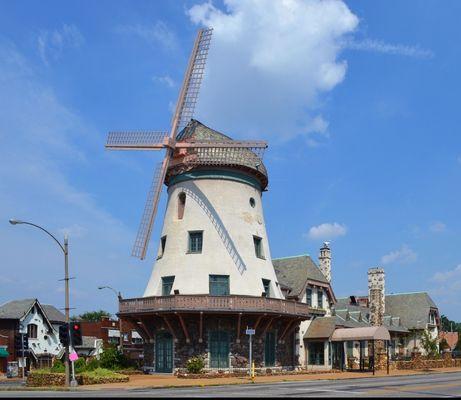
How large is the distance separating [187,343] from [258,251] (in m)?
8.49

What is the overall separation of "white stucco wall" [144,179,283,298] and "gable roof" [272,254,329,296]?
5.88m

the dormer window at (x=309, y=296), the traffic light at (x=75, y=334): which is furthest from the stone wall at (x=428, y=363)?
the traffic light at (x=75, y=334)

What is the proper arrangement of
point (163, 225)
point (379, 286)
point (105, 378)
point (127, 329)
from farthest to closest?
point (127, 329), point (379, 286), point (163, 225), point (105, 378)

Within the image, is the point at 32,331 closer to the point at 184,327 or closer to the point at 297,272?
the point at 297,272

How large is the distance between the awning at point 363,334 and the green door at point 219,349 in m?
11.1

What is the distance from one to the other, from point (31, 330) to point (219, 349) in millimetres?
28659

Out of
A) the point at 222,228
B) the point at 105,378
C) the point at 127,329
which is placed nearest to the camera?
the point at 105,378

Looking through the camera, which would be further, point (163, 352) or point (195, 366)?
point (163, 352)

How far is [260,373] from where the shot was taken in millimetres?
39125

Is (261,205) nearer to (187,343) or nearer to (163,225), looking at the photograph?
(163,225)

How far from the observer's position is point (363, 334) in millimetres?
44656

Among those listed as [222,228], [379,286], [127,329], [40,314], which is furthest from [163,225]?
[127,329]

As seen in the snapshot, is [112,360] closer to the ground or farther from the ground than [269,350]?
closer to the ground

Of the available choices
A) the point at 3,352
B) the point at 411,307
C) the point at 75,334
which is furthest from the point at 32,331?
the point at 411,307
